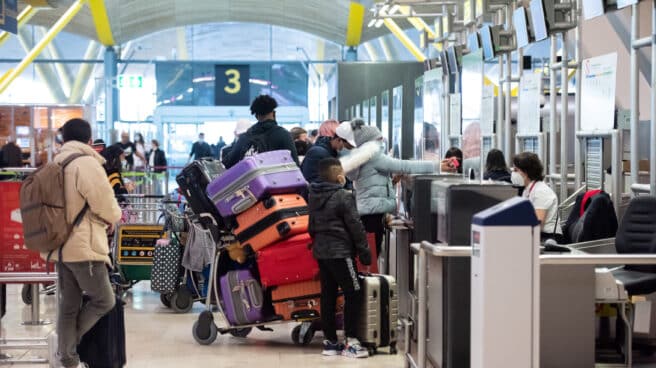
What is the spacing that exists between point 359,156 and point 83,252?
282 cm

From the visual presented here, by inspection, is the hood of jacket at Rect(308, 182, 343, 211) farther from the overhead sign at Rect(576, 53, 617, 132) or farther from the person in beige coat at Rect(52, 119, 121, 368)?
the overhead sign at Rect(576, 53, 617, 132)

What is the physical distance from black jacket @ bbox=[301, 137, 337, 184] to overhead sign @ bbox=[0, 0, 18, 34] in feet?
24.4

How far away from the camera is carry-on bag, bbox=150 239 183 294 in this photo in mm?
9570

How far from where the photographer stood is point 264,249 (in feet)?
24.7

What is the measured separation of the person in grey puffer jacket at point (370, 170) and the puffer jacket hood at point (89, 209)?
2575mm

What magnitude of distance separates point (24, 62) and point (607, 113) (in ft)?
72.2

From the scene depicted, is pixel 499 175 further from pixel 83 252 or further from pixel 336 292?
pixel 83 252

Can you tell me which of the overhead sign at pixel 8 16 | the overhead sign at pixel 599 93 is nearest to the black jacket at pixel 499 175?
the overhead sign at pixel 599 93

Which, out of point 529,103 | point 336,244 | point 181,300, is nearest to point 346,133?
A: point 336,244

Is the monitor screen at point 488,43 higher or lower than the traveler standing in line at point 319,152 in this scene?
higher

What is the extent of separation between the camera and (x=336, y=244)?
716cm

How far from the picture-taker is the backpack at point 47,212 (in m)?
6.05

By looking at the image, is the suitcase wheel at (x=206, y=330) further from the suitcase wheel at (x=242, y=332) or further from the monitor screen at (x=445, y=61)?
the monitor screen at (x=445, y=61)

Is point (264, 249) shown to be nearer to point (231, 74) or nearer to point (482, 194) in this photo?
point (482, 194)
